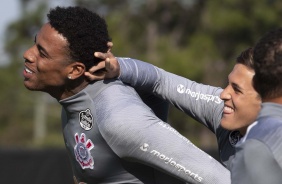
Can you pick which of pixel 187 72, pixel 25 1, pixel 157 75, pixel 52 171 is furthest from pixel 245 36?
pixel 157 75

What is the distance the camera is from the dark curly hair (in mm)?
4352

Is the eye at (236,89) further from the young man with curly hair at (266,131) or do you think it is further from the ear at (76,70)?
the ear at (76,70)

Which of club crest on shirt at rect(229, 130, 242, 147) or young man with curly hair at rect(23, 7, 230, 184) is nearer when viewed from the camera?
young man with curly hair at rect(23, 7, 230, 184)

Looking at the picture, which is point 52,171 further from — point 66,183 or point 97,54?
point 97,54

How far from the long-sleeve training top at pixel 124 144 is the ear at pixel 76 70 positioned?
0.28 ft

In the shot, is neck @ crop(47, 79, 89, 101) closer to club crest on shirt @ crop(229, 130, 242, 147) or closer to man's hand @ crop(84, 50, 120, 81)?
man's hand @ crop(84, 50, 120, 81)

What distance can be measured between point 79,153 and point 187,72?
2118 centimetres

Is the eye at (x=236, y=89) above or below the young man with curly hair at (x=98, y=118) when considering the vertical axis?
above

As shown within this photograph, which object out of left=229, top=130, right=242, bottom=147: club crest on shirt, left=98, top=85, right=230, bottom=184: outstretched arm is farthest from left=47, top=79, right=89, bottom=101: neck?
left=229, top=130, right=242, bottom=147: club crest on shirt

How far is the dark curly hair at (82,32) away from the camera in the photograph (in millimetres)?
4352

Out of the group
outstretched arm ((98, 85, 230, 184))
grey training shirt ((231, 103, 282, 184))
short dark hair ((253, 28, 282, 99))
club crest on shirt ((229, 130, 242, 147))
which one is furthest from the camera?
club crest on shirt ((229, 130, 242, 147))

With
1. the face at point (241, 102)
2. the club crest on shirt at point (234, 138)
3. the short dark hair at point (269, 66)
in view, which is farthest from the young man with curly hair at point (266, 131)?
the club crest on shirt at point (234, 138)

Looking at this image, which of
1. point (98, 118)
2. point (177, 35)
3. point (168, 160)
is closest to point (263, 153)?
point (168, 160)

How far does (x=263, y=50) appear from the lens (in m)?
3.05
